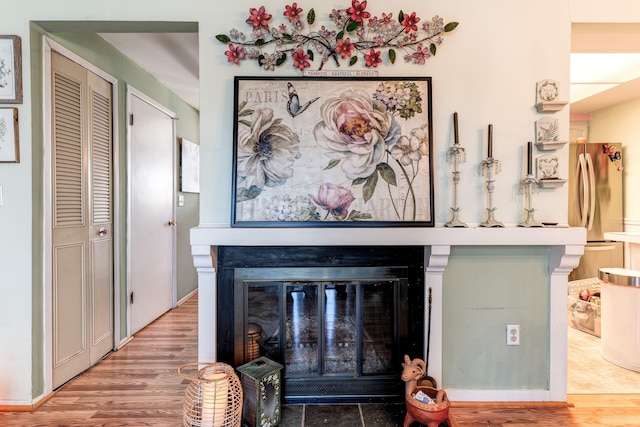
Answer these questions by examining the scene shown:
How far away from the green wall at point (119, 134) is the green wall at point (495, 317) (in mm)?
2098

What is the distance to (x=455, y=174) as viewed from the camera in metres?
2.04

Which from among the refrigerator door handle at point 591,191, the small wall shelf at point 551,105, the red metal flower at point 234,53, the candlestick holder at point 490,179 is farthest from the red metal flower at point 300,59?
the refrigerator door handle at point 591,191

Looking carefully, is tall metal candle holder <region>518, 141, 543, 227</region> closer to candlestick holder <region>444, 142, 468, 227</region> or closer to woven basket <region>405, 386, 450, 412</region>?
candlestick holder <region>444, 142, 468, 227</region>

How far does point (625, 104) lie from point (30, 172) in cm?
544

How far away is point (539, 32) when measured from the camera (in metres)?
2.04

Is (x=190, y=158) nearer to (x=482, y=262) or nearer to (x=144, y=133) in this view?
(x=144, y=133)

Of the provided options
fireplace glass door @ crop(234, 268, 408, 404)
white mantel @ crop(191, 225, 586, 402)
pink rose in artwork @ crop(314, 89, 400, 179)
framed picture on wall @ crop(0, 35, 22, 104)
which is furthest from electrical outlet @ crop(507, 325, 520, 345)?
framed picture on wall @ crop(0, 35, 22, 104)

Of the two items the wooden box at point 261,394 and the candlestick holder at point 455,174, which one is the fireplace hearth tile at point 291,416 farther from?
the candlestick holder at point 455,174

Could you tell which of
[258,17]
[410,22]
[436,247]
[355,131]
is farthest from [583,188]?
[258,17]

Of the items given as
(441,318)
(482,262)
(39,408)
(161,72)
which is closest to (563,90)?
(482,262)

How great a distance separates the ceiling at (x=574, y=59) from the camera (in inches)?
86.0

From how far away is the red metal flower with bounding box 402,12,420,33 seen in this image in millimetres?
1962

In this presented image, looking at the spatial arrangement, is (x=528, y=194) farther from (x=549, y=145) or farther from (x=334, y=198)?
(x=334, y=198)

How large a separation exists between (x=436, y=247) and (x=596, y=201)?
3154mm
